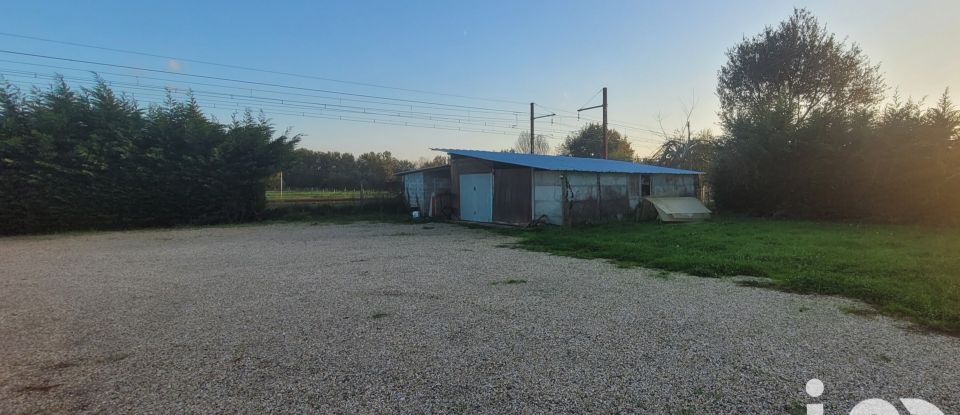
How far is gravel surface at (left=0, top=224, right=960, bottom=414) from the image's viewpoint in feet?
9.26

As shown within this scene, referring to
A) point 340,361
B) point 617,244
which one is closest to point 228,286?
point 340,361

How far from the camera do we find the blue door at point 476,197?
16234 millimetres

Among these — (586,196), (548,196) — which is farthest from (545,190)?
(586,196)

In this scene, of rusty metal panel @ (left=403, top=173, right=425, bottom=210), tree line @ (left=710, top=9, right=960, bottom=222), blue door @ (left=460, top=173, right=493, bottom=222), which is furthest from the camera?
rusty metal panel @ (left=403, top=173, right=425, bottom=210)

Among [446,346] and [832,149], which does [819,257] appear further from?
[832,149]

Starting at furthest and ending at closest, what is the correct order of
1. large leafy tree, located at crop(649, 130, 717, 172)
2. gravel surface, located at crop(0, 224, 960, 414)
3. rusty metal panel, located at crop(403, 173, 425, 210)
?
large leafy tree, located at crop(649, 130, 717, 172) → rusty metal panel, located at crop(403, 173, 425, 210) → gravel surface, located at crop(0, 224, 960, 414)

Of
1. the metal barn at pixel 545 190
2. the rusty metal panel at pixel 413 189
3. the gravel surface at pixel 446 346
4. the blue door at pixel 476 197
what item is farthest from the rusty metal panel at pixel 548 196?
the gravel surface at pixel 446 346

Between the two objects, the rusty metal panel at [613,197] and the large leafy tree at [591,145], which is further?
the large leafy tree at [591,145]

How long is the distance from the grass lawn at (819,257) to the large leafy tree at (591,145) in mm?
31030

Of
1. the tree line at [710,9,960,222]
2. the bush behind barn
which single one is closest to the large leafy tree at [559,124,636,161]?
the tree line at [710,9,960,222]

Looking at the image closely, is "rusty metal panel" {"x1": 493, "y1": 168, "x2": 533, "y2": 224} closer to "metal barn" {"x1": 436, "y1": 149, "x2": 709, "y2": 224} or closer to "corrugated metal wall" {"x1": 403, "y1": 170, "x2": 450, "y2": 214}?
"metal barn" {"x1": 436, "y1": 149, "x2": 709, "y2": 224}

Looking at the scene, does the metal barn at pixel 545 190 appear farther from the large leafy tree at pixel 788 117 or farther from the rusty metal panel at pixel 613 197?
the large leafy tree at pixel 788 117

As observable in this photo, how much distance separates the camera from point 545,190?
1455 centimetres

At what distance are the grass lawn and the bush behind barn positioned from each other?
11457 mm
